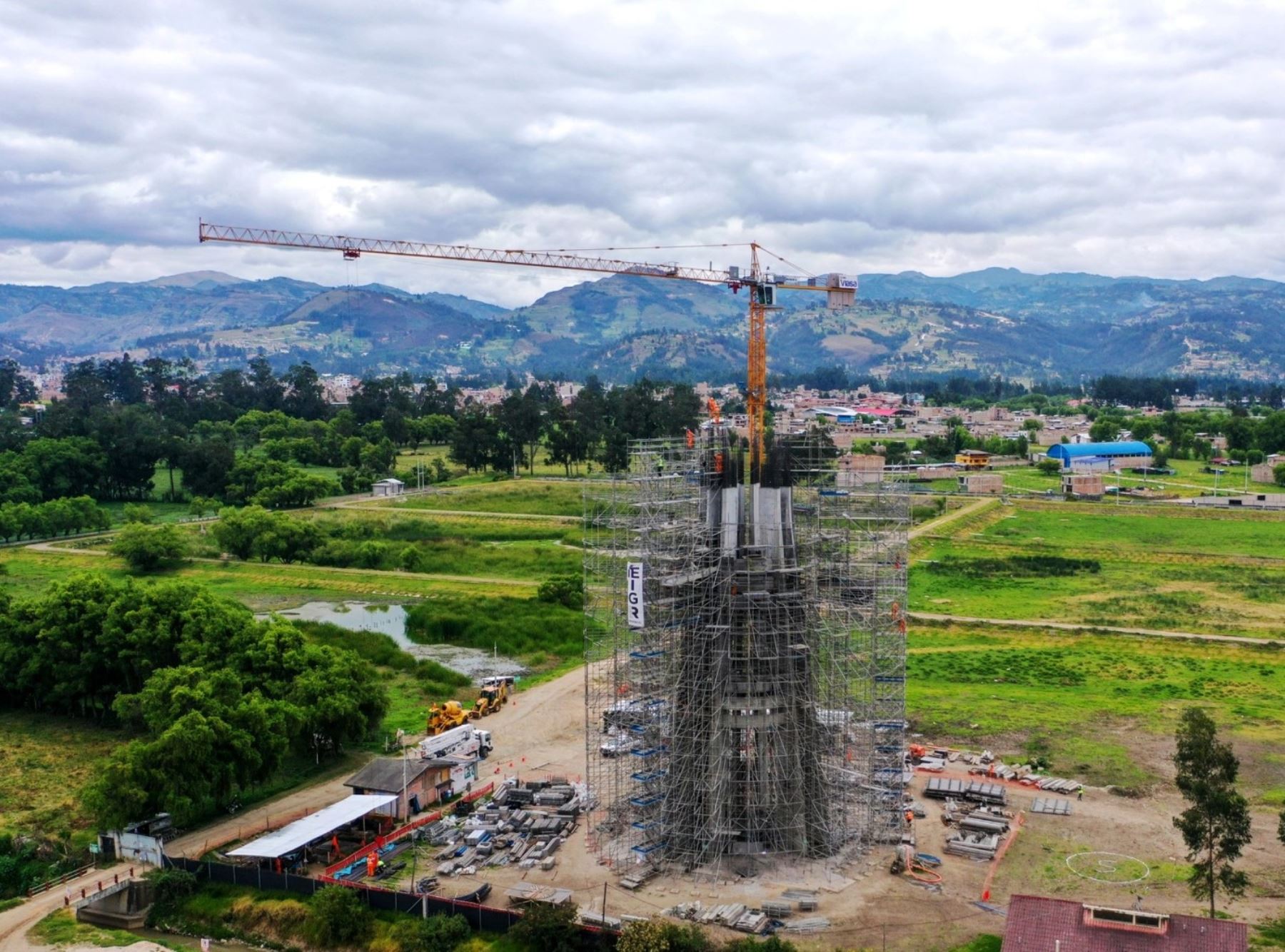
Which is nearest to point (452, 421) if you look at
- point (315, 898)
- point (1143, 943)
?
point (315, 898)

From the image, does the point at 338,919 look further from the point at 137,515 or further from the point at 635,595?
the point at 137,515

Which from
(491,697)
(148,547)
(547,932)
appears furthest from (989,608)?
(148,547)

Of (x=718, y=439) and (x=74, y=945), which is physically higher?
(x=718, y=439)

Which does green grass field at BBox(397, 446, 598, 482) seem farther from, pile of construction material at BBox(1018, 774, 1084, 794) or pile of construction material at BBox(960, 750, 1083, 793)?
pile of construction material at BBox(1018, 774, 1084, 794)

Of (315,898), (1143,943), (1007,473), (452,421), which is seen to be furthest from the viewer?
(452,421)

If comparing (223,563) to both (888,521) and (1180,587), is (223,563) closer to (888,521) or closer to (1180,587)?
(888,521)

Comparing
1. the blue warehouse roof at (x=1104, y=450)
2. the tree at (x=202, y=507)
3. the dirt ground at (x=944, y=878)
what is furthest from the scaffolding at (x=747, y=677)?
the blue warehouse roof at (x=1104, y=450)

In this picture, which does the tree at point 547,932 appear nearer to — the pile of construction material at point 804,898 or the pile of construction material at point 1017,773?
the pile of construction material at point 804,898
